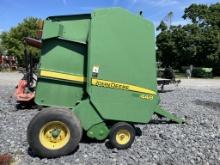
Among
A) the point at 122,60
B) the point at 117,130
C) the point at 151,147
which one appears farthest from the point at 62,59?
the point at 151,147

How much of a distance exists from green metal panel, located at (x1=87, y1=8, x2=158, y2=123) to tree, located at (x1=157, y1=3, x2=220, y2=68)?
3972cm

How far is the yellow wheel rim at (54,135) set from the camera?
21.7ft

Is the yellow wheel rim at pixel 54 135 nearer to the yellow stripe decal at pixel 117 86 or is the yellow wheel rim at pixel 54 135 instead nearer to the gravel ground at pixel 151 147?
the gravel ground at pixel 151 147

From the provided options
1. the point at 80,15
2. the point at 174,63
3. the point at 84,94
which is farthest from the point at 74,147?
the point at 174,63

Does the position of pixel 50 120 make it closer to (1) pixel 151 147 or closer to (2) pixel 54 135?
(2) pixel 54 135

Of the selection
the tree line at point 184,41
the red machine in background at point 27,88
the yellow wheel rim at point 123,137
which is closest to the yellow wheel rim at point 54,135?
the yellow wheel rim at point 123,137

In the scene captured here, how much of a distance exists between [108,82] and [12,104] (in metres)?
6.66

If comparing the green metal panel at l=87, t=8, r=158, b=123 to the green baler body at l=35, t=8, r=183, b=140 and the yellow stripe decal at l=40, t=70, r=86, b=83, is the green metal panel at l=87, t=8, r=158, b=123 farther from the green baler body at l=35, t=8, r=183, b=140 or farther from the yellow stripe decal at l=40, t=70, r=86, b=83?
the yellow stripe decal at l=40, t=70, r=86, b=83

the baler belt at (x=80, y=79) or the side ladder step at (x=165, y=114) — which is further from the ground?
the baler belt at (x=80, y=79)

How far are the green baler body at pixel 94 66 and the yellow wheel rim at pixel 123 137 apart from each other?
0.81 feet

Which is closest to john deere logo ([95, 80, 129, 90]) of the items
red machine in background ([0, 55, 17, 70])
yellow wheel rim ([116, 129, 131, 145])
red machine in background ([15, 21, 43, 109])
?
yellow wheel rim ([116, 129, 131, 145])

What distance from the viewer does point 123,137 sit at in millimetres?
7195

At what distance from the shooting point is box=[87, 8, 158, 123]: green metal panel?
7016mm

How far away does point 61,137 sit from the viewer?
6723 millimetres
